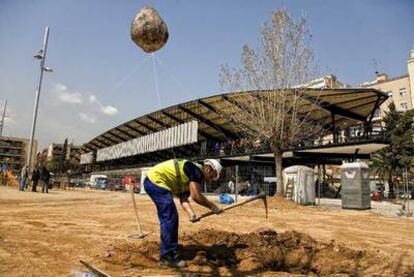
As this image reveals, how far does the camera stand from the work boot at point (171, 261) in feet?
14.8

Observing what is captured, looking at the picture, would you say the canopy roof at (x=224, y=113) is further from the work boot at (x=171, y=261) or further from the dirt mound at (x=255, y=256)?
the work boot at (x=171, y=261)

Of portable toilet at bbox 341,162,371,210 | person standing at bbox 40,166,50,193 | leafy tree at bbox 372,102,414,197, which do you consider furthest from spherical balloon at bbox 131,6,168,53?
leafy tree at bbox 372,102,414,197

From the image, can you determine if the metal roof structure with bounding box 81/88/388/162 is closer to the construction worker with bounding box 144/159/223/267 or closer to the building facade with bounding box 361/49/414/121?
the construction worker with bounding box 144/159/223/267

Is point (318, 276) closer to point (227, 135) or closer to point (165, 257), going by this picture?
point (165, 257)

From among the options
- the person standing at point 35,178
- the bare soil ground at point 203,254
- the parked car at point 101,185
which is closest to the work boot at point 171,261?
the bare soil ground at point 203,254

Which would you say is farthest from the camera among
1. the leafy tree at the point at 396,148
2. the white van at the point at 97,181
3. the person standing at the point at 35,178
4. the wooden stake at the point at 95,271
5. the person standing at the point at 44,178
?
the white van at the point at 97,181

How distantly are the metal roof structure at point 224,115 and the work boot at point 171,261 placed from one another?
16.4 meters

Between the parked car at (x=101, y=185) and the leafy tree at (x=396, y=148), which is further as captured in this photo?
the parked car at (x=101, y=185)

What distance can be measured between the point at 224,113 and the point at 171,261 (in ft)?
77.0

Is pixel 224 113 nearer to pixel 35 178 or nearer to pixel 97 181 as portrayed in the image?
pixel 35 178

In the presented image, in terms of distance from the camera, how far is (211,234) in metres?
6.57

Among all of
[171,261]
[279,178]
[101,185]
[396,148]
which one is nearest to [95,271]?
[171,261]

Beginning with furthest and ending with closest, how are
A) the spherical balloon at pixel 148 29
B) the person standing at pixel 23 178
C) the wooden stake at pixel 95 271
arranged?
the person standing at pixel 23 178
the spherical balloon at pixel 148 29
the wooden stake at pixel 95 271

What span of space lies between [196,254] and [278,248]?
1.28 metres
